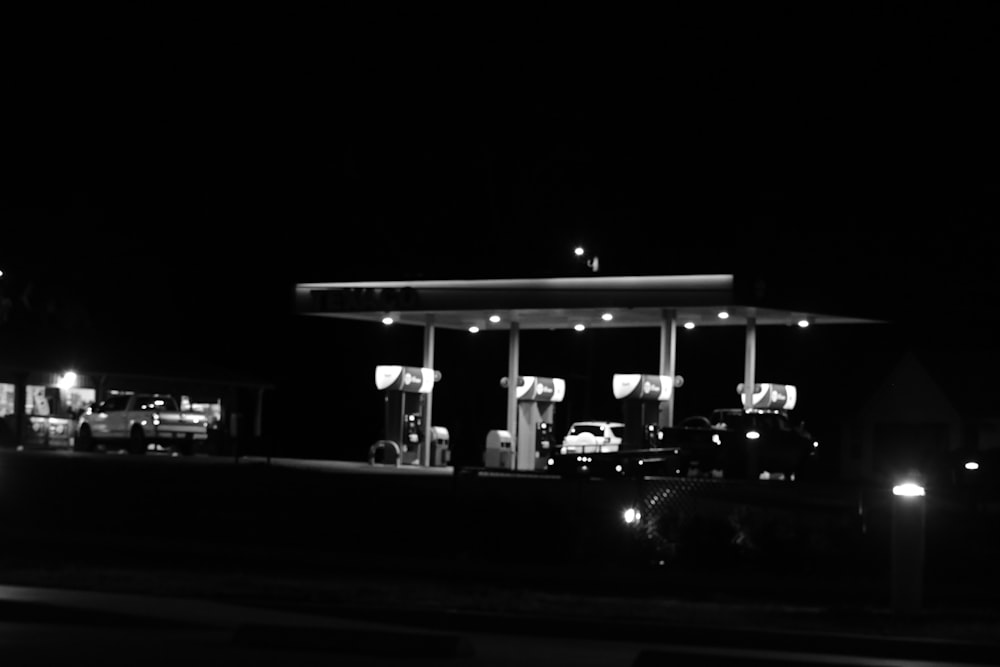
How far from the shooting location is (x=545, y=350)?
86.1 meters

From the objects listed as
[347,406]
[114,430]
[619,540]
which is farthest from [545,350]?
[619,540]

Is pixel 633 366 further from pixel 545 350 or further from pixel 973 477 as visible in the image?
pixel 973 477

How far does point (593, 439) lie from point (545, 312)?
358 cm

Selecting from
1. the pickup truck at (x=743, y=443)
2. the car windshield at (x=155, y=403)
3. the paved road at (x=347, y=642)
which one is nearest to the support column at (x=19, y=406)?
the car windshield at (x=155, y=403)

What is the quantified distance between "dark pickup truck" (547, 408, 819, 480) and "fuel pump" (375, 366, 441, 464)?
279 inches

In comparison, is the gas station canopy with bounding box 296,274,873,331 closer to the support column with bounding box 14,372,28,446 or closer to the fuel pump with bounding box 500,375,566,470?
the fuel pump with bounding box 500,375,566,470

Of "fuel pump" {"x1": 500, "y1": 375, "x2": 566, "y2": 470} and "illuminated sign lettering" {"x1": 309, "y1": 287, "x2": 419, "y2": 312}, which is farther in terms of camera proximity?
"fuel pump" {"x1": 500, "y1": 375, "x2": 566, "y2": 470}

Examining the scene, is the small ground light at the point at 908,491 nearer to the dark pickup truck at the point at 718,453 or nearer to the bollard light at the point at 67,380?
the dark pickup truck at the point at 718,453

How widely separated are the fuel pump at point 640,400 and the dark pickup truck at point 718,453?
59.0 inches

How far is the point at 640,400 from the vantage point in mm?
44906

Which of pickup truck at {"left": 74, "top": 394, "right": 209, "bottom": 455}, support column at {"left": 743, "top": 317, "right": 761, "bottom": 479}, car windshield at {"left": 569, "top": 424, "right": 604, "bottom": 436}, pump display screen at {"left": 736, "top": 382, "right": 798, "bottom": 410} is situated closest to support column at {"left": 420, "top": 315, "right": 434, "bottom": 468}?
car windshield at {"left": 569, "top": 424, "right": 604, "bottom": 436}

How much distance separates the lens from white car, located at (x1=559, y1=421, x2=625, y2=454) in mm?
44844

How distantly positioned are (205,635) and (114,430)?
35864mm

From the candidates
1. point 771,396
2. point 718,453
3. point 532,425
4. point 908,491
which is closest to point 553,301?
point 532,425
